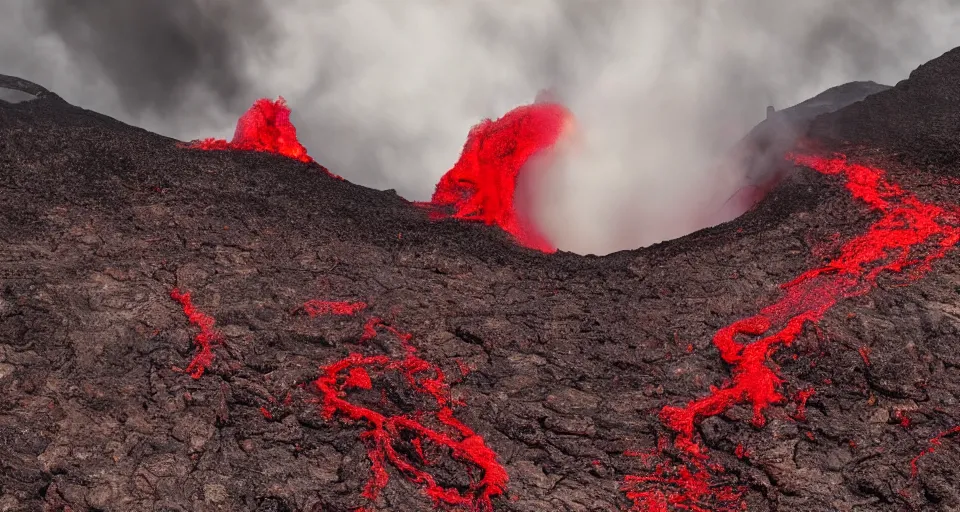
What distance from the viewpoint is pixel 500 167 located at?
32.9 meters

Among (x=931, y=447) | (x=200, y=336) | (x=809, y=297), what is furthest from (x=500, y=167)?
(x=931, y=447)

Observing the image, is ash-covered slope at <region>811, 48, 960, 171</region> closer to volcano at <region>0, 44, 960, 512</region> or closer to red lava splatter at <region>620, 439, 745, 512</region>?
volcano at <region>0, 44, 960, 512</region>

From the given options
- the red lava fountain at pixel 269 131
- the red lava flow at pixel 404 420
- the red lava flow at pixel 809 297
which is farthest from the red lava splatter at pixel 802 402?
the red lava fountain at pixel 269 131

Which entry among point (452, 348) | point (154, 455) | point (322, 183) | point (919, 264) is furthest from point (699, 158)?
point (154, 455)

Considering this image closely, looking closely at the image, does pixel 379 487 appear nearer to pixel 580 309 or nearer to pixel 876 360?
pixel 580 309

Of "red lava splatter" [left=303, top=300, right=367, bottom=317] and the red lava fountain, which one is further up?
the red lava fountain

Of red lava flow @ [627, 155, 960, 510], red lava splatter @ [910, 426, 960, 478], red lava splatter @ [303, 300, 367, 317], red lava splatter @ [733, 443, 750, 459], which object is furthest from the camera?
red lava splatter @ [303, 300, 367, 317]

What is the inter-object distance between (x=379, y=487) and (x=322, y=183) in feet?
47.8

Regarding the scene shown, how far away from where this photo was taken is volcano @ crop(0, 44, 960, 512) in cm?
1526

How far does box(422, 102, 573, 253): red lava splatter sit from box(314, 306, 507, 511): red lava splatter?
9.45 m

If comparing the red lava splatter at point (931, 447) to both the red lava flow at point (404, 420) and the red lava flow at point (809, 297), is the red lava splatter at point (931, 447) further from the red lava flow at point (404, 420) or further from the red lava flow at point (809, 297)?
the red lava flow at point (404, 420)

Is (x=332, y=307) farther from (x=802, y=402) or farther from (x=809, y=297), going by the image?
(x=809, y=297)

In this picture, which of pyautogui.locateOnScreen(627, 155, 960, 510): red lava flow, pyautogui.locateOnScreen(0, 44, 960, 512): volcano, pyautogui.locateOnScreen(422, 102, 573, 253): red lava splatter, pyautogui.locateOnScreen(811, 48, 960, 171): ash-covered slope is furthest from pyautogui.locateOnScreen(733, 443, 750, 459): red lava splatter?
pyautogui.locateOnScreen(811, 48, 960, 171): ash-covered slope

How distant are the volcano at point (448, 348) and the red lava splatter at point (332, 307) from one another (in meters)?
0.07
